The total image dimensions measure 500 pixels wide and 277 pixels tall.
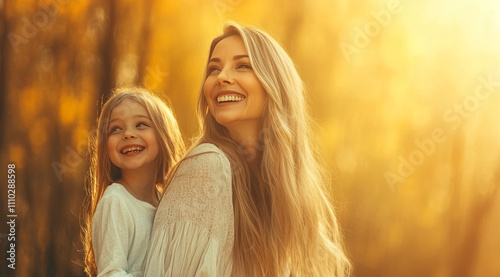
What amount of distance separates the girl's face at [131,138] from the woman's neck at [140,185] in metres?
0.02

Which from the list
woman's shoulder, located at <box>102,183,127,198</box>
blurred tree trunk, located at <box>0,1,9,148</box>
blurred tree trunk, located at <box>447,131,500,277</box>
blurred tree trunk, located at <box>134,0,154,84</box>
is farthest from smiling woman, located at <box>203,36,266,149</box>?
blurred tree trunk, located at <box>447,131,500,277</box>

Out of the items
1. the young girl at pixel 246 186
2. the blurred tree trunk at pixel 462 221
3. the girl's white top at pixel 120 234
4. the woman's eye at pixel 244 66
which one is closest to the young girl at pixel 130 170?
the girl's white top at pixel 120 234

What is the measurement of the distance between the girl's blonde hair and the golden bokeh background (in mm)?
1385

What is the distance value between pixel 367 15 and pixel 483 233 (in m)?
1.45

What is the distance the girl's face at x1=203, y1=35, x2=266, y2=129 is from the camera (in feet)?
5.25

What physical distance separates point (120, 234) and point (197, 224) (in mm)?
262

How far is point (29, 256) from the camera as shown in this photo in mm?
2891

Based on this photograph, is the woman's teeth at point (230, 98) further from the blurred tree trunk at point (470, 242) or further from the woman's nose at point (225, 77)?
the blurred tree trunk at point (470, 242)

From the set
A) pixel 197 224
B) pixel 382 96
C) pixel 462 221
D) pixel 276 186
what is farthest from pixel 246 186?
pixel 462 221

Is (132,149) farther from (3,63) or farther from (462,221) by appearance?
(462,221)

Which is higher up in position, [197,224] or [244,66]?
[244,66]

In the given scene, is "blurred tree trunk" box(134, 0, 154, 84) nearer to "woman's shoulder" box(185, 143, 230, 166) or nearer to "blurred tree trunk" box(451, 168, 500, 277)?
"woman's shoulder" box(185, 143, 230, 166)

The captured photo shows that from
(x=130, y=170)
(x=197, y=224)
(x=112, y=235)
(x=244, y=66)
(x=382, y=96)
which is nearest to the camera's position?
(x=197, y=224)

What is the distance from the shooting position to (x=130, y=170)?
1.76m
